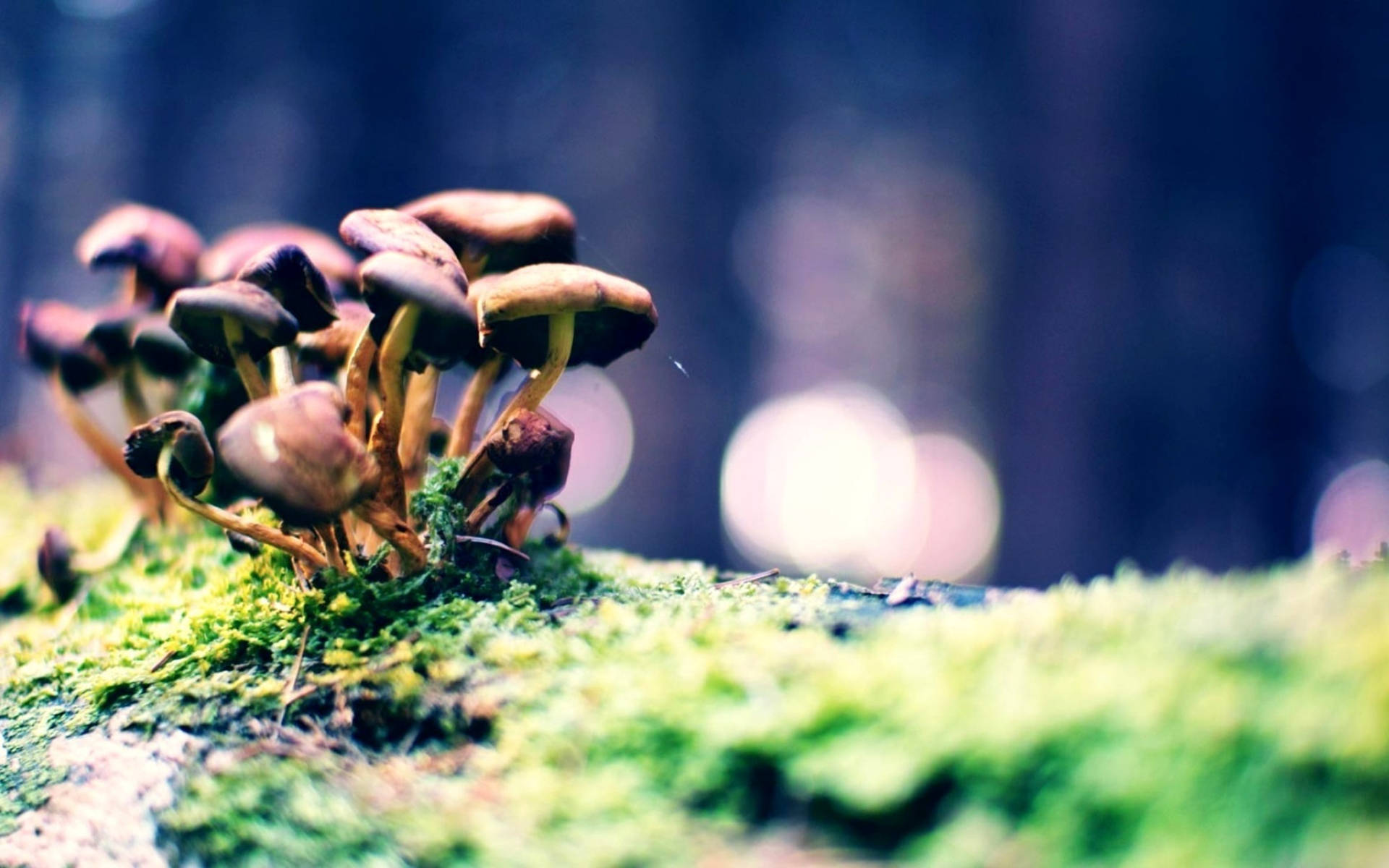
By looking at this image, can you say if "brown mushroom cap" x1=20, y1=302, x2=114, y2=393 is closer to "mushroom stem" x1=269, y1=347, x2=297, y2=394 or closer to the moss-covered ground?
"mushroom stem" x1=269, y1=347, x2=297, y2=394

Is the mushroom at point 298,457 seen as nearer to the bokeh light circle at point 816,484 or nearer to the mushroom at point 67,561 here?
the mushroom at point 67,561

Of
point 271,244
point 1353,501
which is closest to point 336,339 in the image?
point 271,244

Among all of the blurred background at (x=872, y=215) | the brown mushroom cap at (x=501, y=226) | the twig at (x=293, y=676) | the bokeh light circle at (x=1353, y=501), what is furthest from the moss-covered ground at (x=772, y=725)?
the bokeh light circle at (x=1353, y=501)

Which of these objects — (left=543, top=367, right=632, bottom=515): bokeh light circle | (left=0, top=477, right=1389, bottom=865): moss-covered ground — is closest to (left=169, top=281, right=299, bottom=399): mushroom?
(left=0, top=477, right=1389, bottom=865): moss-covered ground

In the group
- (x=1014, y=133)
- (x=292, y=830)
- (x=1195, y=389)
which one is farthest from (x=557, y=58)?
(x=292, y=830)

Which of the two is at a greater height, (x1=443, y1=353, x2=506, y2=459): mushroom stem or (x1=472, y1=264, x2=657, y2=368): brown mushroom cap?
(x1=472, y1=264, x2=657, y2=368): brown mushroom cap

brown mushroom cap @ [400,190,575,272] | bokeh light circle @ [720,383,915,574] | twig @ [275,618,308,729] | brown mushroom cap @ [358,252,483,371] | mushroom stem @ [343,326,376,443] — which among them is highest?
bokeh light circle @ [720,383,915,574]

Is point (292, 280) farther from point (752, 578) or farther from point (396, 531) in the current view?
point (752, 578)

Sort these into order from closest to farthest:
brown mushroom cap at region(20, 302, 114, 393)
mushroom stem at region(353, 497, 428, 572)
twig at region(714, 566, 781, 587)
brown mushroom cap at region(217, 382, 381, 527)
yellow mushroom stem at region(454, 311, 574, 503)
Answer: brown mushroom cap at region(217, 382, 381, 527) → mushroom stem at region(353, 497, 428, 572) → yellow mushroom stem at region(454, 311, 574, 503) → twig at region(714, 566, 781, 587) → brown mushroom cap at region(20, 302, 114, 393)
